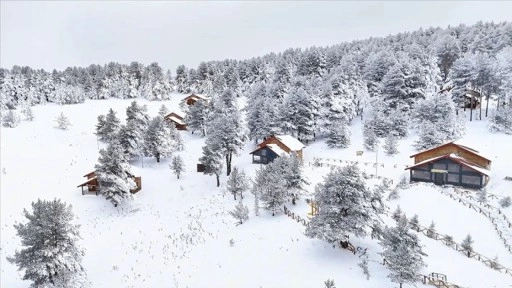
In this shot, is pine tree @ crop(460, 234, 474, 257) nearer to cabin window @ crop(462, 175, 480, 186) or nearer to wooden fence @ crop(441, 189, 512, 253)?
wooden fence @ crop(441, 189, 512, 253)

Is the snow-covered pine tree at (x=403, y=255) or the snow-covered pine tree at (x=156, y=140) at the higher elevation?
the snow-covered pine tree at (x=156, y=140)

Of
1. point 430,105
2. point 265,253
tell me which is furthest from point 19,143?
point 430,105

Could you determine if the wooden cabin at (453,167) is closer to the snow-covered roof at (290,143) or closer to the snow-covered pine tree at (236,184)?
the snow-covered roof at (290,143)

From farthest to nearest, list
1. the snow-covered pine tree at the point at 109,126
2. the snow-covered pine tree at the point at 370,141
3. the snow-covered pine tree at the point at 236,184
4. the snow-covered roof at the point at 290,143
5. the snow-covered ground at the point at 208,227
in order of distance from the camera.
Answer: the snow-covered pine tree at the point at 109,126
the snow-covered pine tree at the point at 370,141
the snow-covered roof at the point at 290,143
the snow-covered pine tree at the point at 236,184
the snow-covered ground at the point at 208,227

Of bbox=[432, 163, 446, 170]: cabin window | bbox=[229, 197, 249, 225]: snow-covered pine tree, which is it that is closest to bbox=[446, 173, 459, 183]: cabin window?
bbox=[432, 163, 446, 170]: cabin window

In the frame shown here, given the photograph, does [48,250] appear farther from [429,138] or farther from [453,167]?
[429,138]

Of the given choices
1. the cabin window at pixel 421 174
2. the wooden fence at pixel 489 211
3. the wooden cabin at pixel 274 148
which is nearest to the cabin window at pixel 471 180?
the wooden fence at pixel 489 211
